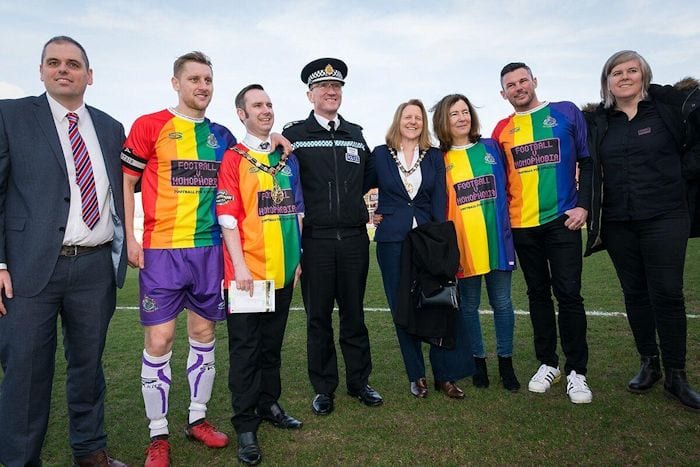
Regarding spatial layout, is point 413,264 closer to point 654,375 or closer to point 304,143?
point 304,143

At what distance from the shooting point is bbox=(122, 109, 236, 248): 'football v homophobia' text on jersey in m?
3.34

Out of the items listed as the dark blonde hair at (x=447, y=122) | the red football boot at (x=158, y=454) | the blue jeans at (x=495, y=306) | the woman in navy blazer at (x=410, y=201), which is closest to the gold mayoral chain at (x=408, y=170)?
the woman in navy blazer at (x=410, y=201)

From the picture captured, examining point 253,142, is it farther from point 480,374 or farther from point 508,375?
point 508,375

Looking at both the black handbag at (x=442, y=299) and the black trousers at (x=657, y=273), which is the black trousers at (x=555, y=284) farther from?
the black handbag at (x=442, y=299)

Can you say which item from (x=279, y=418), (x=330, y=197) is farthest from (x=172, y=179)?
(x=279, y=418)

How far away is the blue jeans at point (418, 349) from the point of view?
4.22 m

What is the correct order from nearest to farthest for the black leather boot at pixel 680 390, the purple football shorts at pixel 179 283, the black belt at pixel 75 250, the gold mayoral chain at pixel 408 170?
the black belt at pixel 75 250 → the purple football shorts at pixel 179 283 → the black leather boot at pixel 680 390 → the gold mayoral chain at pixel 408 170

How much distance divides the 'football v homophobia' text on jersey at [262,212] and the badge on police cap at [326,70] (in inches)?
32.1

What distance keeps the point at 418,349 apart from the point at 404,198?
4.13 feet

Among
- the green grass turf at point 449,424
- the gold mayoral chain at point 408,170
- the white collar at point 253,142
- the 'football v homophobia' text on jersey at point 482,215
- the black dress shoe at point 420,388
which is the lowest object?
the green grass turf at point 449,424

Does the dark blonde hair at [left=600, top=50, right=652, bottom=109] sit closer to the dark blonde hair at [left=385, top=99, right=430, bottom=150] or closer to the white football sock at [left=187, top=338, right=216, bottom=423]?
the dark blonde hair at [left=385, top=99, right=430, bottom=150]

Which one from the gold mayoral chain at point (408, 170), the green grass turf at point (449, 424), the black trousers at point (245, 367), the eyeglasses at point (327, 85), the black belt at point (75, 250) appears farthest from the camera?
the gold mayoral chain at point (408, 170)

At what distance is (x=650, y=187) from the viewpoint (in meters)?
3.90

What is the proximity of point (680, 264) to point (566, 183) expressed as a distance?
3.31 feet
